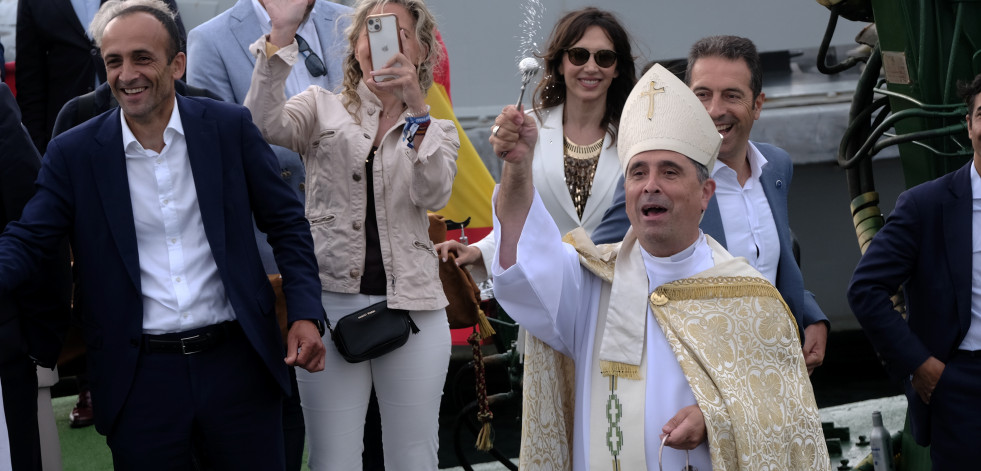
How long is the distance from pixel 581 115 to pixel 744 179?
86cm

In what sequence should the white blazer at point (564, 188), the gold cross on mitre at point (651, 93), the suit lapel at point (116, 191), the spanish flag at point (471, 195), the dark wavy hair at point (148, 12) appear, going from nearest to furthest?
1. the gold cross on mitre at point (651, 93)
2. the suit lapel at point (116, 191)
3. the dark wavy hair at point (148, 12)
4. the white blazer at point (564, 188)
5. the spanish flag at point (471, 195)

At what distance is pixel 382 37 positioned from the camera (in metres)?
4.02

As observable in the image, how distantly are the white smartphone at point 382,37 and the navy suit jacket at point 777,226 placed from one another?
0.85m

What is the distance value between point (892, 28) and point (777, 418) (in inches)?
93.7

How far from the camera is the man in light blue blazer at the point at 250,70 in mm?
4594

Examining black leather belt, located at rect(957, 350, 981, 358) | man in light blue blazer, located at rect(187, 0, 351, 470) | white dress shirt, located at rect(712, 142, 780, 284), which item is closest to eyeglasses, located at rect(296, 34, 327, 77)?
man in light blue blazer, located at rect(187, 0, 351, 470)

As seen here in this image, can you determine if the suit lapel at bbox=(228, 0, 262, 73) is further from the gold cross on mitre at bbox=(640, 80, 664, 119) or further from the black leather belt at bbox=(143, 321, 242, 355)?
the gold cross on mitre at bbox=(640, 80, 664, 119)

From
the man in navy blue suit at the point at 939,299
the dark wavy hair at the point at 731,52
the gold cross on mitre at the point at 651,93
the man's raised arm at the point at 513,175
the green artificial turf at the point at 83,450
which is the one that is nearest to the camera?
the man's raised arm at the point at 513,175

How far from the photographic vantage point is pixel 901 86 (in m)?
4.90

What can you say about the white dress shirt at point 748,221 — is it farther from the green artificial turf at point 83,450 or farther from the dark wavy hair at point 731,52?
the green artificial turf at point 83,450

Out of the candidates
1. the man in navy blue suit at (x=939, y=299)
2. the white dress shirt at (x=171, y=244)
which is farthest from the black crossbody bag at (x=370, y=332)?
the man in navy blue suit at (x=939, y=299)

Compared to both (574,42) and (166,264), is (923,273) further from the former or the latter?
(166,264)

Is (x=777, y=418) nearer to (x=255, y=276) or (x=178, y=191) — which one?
(x=255, y=276)

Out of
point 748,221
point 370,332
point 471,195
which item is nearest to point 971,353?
point 748,221
